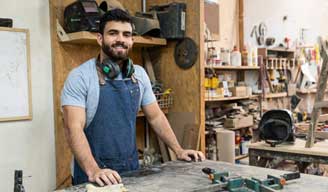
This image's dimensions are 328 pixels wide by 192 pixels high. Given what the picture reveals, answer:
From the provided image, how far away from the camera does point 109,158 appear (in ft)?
6.40

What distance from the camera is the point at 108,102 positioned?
1927 mm

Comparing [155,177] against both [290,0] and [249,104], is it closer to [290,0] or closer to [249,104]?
[249,104]

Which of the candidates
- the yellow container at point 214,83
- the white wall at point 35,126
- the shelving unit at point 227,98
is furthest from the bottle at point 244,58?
the white wall at point 35,126

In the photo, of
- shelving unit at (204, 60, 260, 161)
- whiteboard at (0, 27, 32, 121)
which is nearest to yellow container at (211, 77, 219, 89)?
shelving unit at (204, 60, 260, 161)

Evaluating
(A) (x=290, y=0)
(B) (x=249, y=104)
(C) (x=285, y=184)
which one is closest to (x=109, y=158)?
(C) (x=285, y=184)

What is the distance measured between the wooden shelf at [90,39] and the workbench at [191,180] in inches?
46.3

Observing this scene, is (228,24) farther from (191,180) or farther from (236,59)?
(191,180)

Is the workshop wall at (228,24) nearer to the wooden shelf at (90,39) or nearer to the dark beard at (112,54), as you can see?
the wooden shelf at (90,39)

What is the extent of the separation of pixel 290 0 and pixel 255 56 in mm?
1803

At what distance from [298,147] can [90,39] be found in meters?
1.60

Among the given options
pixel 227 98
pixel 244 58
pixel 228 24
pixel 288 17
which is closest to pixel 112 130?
pixel 227 98

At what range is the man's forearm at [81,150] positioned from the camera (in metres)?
1.68

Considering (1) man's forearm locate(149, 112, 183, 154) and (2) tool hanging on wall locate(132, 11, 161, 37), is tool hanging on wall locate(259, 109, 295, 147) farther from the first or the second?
(2) tool hanging on wall locate(132, 11, 161, 37)

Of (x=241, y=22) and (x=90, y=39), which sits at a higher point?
(x=241, y=22)
